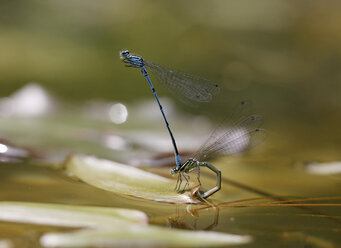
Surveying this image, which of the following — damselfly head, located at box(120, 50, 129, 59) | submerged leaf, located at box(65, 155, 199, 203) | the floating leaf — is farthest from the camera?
damselfly head, located at box(120, 50, 129, 59)

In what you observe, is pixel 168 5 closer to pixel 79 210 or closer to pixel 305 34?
pixel 305 34

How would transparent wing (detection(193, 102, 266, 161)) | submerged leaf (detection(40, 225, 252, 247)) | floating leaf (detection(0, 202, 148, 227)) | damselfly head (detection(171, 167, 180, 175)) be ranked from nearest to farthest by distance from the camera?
submerged leaf (detection(40, 225, 252, 247)) → floating leaf (detection(0, 202, 148, 227)) → damselfly head (detection(171, 167, 180, 175)) → transparent wing (detection(193, 102, 266, 161))

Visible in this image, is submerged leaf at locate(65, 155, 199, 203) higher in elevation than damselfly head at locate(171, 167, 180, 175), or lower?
lower

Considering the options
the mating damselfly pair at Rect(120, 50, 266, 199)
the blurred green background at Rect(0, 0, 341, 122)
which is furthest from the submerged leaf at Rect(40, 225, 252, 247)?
the blurred green background at Rect(0, 0, 341, 122)

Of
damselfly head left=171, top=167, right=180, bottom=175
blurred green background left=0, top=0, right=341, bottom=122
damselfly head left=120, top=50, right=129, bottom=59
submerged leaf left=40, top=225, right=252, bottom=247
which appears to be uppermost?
blurred green background left=0, top=0, right=341, bottom=122

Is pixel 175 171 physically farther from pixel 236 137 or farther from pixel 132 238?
pixel 132 238

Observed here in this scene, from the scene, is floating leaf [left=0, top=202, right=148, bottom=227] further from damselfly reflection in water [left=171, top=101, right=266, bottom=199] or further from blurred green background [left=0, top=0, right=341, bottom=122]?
blurred green background [left=0, top=0, right=341, bottom=122]

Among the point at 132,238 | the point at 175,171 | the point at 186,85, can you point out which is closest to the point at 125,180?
the point at 175,171
